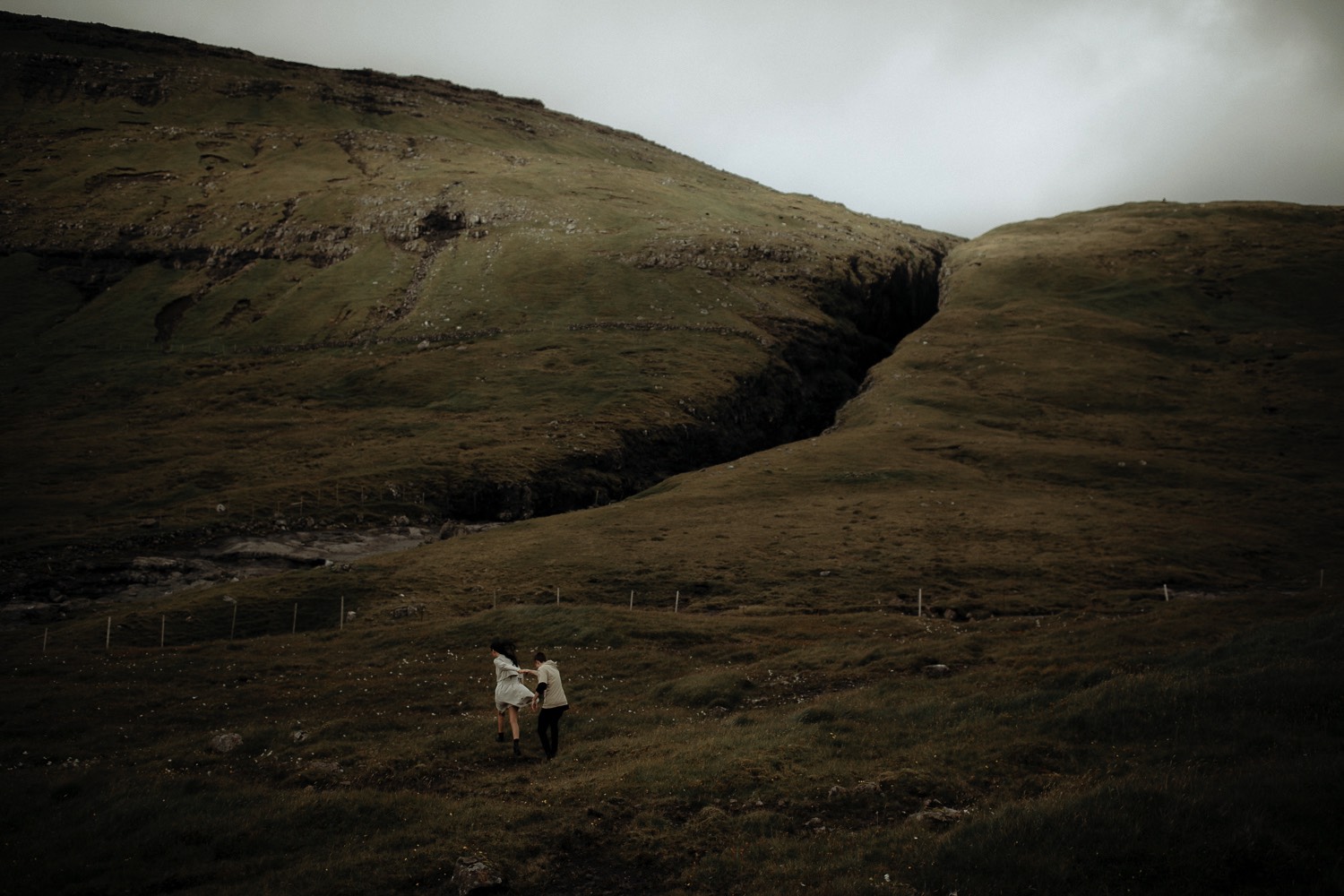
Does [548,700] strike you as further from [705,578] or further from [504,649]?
[705,578]

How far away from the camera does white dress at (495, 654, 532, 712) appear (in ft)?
81.2

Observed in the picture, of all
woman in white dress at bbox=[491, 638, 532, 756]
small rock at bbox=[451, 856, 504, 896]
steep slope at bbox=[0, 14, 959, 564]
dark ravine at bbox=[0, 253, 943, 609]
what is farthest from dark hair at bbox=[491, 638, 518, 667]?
steep slope at bbox=[0, 14, 959, 564]

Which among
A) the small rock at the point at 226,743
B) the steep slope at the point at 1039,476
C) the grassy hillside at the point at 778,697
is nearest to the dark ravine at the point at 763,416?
the steep slope at the point at 1039,476

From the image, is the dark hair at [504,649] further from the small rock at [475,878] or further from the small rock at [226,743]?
the small rock at [226,743]

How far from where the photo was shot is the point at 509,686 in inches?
977

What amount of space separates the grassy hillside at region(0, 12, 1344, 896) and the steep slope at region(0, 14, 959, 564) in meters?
1.01

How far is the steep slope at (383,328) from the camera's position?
282ft

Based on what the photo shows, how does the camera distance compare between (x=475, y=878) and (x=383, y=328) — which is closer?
(x=475, y=878)

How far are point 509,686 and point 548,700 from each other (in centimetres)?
153

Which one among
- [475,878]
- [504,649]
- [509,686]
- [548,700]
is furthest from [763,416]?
[475,878]

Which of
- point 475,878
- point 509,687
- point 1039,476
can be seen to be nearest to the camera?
point 475,878

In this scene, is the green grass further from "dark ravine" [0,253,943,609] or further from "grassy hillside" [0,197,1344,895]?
"dark ravine" [0,253,943,609]

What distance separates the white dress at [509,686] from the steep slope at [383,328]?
56328 mm

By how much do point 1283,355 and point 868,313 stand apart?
207ft
